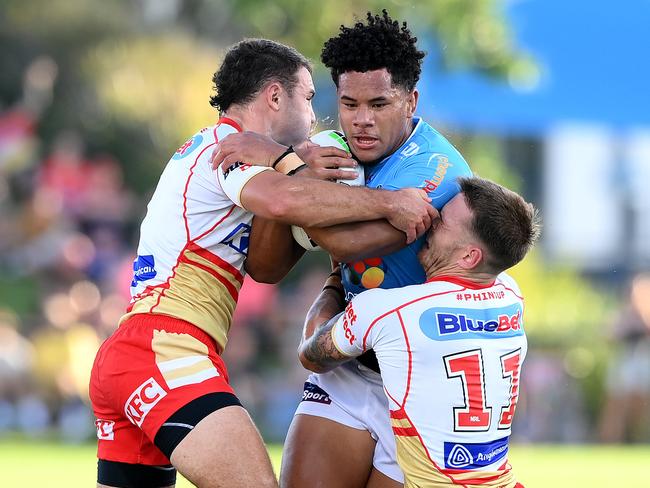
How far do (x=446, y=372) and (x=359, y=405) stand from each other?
84cm

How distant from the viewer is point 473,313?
4.54m

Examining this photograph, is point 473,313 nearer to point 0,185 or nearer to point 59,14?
point 0,185

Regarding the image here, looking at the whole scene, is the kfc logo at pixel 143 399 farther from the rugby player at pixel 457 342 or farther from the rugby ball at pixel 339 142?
the rugby ball at pixel 339 142

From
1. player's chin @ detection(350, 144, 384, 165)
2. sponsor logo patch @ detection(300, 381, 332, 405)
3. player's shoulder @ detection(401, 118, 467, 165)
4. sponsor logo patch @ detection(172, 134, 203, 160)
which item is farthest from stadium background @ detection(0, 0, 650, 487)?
player's chin @ detection(350, 144, 384, 165)

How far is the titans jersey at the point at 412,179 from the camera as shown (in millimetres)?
4801

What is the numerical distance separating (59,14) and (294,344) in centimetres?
985

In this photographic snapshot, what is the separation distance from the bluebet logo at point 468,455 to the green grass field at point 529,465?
569 centimetres

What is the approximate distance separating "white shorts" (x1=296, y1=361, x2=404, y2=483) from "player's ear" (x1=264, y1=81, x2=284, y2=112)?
3.96 feet

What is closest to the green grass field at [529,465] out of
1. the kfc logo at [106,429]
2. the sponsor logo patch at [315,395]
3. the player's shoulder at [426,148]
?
the sponsor logo patch at [315,395]

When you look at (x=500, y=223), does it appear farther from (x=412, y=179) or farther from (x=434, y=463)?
(x=434, y=463)

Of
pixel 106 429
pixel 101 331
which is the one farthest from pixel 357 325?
pixel 101 331

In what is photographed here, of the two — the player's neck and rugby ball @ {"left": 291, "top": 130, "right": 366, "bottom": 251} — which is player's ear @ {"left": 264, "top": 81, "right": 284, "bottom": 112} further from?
rugby ball @ {"left": 291, "top": 130, "right": 366, "bottom": 251}

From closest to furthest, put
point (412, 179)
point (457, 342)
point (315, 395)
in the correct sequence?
point (457, 342), point (412, 179), point (315, 395)

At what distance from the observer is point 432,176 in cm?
481
